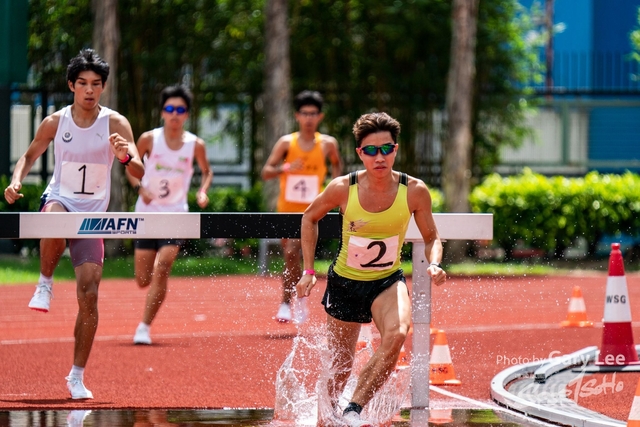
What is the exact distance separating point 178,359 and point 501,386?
2.86 m

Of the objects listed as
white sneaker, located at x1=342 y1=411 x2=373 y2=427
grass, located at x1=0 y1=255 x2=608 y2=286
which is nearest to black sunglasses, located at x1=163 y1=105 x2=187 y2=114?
grass, located at x1=0 y1=255 x2=608 y2=286

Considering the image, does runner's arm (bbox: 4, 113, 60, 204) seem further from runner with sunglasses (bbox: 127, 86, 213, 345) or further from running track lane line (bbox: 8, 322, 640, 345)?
running track lane line (bbox: 8, 322, 640, 345)

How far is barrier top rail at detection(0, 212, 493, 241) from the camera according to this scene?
22.8ft

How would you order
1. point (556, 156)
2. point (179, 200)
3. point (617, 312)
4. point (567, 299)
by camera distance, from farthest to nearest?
point (556, 156), point (567, 299), point (179, 200), point (617, 312)

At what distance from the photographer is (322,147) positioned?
11.3 m

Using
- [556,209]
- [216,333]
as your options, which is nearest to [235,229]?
[216,333]

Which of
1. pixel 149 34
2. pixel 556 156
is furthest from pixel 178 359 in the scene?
pixel 556 156

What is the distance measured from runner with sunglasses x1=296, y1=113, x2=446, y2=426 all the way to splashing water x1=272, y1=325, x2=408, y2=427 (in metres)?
0.03

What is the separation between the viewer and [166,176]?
1021 cm

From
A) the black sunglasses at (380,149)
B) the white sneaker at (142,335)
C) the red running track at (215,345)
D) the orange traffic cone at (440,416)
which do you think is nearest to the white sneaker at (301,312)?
the red running track at (215,345)

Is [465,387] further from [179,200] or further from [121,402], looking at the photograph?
[179,200]

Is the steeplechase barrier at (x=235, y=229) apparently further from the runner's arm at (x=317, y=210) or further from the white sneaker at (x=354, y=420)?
the white sneaker at (x=354, y=420)

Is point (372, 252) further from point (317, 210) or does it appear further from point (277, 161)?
point (277, 161)

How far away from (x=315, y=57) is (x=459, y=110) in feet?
13.1
